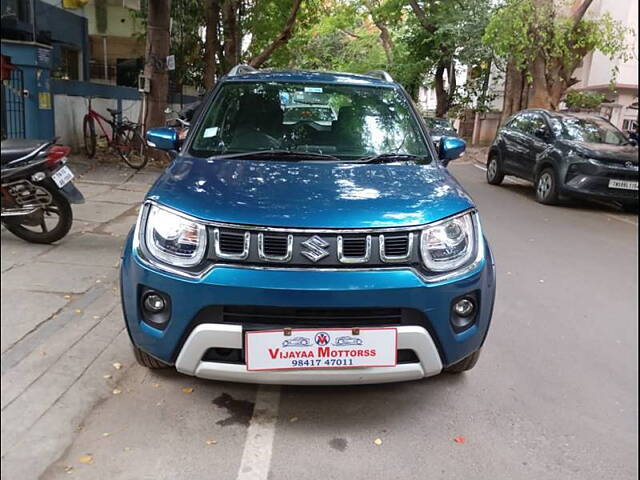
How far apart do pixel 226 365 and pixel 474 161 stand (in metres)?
16.5

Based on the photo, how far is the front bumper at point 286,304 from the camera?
2.56 meters

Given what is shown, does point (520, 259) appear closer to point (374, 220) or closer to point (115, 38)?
point (374, 220)

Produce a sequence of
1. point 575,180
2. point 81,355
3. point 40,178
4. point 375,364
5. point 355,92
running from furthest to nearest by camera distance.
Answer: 1. point 575,180
2. point 40,178
3. point 355,92
4. point 81,355
5. point 375,364

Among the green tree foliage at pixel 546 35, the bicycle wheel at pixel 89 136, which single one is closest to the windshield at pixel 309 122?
the bicycle wheel at pixel 89 136

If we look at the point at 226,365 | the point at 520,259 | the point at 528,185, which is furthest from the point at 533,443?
the point at 528,185

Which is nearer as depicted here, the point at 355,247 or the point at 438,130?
the point at 355,247

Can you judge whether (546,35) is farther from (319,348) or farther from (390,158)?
(319,348)

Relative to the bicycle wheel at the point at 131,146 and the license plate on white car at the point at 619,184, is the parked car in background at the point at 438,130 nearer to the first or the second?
the license plate on white car at the point at 619,184

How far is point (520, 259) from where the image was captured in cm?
601

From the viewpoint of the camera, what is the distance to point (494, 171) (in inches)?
479

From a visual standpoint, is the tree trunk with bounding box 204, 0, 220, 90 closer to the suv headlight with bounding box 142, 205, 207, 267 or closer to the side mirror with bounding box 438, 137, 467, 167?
the side mirror with bounding box 438, 137, 467, 167

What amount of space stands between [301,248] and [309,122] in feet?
5.35

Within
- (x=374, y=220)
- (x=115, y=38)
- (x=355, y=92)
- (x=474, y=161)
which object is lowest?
(x=474, y=161)

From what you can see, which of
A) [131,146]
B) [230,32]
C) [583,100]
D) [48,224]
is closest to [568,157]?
[48,224]
